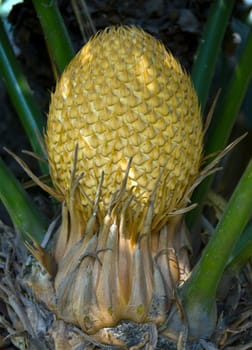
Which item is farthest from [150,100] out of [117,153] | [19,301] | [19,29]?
[19,29]

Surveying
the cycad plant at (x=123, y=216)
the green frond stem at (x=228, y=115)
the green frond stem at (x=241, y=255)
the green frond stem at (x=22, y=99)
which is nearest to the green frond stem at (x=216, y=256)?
the cycad plant at (x=123, y=216)

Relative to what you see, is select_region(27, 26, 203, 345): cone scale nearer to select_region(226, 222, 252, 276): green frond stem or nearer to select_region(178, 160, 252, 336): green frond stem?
select_region(178, 160, 252, 336): green frond stem

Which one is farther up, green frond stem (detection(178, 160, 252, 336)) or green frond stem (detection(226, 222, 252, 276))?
green frond stem (detection(178, 160, 252, 336))

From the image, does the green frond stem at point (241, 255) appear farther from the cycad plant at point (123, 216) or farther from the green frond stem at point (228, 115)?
the green frond stem at point (228, 115)

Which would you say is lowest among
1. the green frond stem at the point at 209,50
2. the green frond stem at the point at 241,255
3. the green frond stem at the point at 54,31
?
the green frond stem at the point at 241,255

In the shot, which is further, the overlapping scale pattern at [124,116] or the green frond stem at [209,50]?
the green frond stem at [209,50]

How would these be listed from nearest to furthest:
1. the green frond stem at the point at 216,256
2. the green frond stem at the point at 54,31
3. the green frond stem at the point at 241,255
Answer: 1. the green frond stem at the point at 216,256
2. the green frond stem at the point at 241,255
3. the green frond stem at the point at 54,31

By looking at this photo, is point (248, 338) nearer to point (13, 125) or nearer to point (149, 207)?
point (149, 207)

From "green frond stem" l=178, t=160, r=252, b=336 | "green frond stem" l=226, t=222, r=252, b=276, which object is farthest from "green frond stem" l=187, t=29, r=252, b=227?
"green frond stem" l=178, t=160, r=252, b=336
